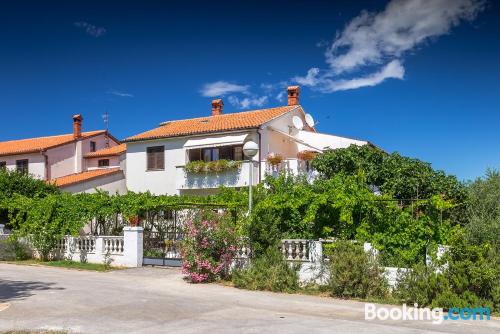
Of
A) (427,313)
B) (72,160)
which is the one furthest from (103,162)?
(427,313)

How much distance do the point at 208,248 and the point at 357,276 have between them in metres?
4.83

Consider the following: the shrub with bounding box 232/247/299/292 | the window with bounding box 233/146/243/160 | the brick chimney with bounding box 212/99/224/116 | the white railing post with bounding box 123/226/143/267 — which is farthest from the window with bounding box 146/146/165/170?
the shrub with bounding box 232/247/299/292

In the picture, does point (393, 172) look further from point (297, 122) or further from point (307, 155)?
point (297, 122)

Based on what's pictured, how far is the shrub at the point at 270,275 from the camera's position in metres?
14.2

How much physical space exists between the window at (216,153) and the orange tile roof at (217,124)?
4.17ft

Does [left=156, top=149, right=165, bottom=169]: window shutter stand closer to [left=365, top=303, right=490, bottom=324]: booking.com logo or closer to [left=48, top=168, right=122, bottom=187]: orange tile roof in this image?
[left=48, top=168, right=122, bottom=187]: orange tile roof

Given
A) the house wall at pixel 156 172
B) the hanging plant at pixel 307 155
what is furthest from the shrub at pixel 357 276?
the house wall at pixel 156 172

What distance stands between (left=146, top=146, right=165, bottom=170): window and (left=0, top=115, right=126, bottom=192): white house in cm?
436

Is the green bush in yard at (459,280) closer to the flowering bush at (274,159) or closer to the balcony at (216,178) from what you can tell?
the flowering bush at (274,159)

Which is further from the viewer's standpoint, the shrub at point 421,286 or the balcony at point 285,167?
the balcony at point 285,167

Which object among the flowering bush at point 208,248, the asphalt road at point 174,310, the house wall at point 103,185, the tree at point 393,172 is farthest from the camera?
the house wall at point 103,185

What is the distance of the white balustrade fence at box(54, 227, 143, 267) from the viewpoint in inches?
775

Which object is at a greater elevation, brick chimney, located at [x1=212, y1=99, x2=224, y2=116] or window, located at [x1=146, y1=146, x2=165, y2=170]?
brick chimney, located at [x1=212, y1=99, x2=224, y2=116]

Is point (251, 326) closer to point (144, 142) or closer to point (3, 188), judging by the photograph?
point (3, 188)
